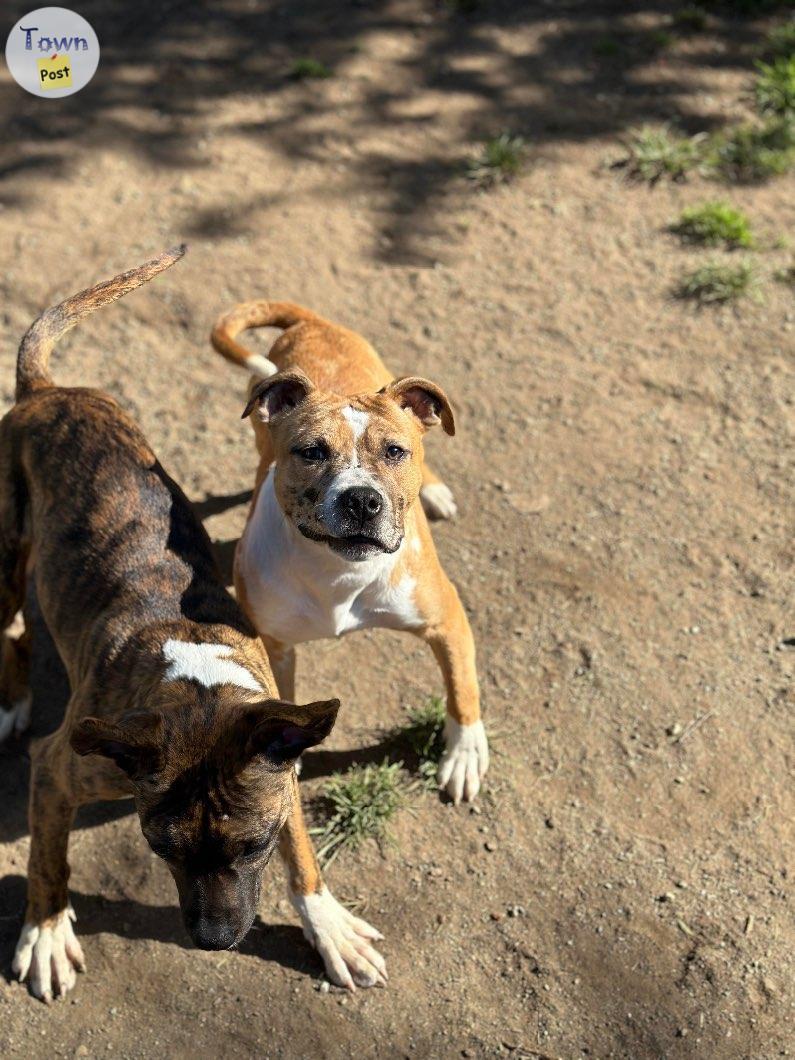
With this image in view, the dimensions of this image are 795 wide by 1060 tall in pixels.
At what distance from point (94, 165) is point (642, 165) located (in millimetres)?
3522

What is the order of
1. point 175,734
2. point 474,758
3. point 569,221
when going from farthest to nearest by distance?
point 569,221
point 474,758
point 175,734

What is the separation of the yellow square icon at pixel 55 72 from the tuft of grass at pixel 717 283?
4352 mm

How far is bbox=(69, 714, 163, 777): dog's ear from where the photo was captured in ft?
10.1

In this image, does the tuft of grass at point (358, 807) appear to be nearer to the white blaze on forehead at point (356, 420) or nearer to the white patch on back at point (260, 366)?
the white blaze on forehead at point (356, 420)

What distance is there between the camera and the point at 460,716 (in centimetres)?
466

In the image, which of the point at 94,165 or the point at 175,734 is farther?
the point at 94,165

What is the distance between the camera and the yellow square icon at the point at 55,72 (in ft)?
26.2

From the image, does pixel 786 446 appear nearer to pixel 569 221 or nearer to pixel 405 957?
pixel 569 221

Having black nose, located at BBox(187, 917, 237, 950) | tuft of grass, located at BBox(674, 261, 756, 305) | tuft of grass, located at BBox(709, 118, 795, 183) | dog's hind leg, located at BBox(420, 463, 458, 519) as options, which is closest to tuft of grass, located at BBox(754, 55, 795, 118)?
tuft of grass, located at BBox(709, 118, 795, 183)

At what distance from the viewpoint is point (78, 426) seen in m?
4.39

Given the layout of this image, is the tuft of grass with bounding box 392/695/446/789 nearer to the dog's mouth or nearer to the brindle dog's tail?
the dog's mouth

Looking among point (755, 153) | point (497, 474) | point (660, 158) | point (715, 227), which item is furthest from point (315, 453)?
point (755, 153)

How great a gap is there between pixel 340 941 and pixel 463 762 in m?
0.88

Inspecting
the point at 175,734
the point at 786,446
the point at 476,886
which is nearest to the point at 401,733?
the point at 476,886
